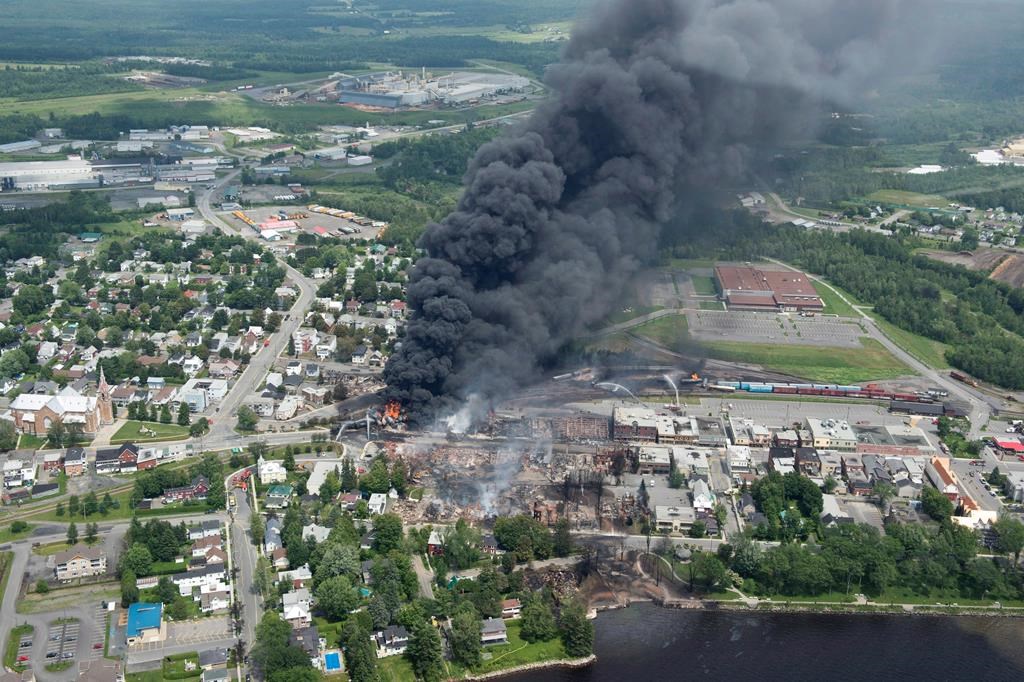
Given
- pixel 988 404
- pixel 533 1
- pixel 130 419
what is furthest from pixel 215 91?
pixel 533 1

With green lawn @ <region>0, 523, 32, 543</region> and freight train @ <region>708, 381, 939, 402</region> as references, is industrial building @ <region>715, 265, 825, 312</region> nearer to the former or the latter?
→ freight train @ <region>708, 381, 939, 402</region>

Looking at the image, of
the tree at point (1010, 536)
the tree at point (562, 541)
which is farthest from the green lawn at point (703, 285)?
the tree at point (562, 541)

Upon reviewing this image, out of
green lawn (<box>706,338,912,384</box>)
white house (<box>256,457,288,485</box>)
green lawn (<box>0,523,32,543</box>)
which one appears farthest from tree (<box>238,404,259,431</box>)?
green lawn (<box>706,338,912,384</box>)

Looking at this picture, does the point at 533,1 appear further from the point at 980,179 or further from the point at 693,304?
the point at 693,304

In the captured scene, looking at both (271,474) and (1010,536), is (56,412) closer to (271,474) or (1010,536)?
(271,474)

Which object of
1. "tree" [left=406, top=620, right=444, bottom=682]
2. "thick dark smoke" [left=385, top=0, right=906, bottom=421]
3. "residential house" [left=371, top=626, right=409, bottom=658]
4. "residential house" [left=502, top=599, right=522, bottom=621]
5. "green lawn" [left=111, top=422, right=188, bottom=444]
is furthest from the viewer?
"thick dark smoke" [left=385, top=0, right=906, bottom=421]

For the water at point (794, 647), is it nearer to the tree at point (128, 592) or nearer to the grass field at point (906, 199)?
the tree at point (128, 592)
